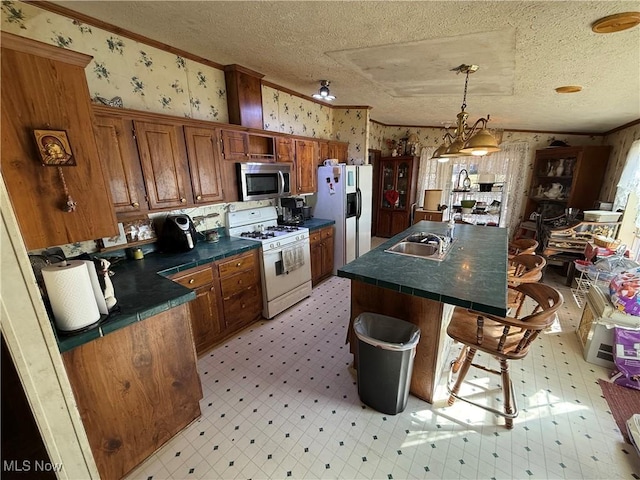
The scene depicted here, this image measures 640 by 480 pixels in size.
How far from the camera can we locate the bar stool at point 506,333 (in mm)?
1475

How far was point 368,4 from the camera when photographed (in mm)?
1453

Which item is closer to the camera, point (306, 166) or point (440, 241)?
point (440, 241)

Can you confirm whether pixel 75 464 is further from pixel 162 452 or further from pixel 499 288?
pixel 499 288

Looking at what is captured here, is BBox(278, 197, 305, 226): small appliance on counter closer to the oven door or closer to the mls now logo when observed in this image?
the oven door

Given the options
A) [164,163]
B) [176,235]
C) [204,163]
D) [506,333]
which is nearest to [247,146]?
[204,163]

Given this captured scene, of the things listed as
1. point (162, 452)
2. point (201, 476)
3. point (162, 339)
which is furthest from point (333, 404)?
point (162, 339)

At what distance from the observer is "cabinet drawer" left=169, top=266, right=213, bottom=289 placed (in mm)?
2130

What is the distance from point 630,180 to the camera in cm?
351

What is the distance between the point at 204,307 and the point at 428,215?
4.46 m

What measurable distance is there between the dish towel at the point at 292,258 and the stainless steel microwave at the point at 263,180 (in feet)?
2.22

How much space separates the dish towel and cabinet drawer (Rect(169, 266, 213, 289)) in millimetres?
874

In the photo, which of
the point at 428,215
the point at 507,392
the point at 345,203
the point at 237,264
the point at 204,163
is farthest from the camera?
the point at 428,215

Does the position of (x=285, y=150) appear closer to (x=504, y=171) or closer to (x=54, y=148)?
(x=54, y=148)

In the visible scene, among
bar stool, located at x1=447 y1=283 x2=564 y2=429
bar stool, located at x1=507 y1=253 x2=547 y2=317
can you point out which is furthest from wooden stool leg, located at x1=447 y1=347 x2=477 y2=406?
bar stool, located at x1=507 y1=253 x2=547 y2=317
